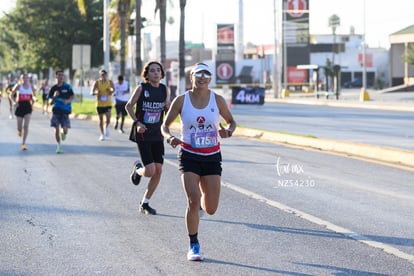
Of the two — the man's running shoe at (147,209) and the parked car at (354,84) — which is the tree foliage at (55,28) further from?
the man's running shoe at (147,209)

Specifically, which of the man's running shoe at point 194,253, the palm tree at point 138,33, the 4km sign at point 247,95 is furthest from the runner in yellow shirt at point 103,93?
the 4km sign at point 247,95

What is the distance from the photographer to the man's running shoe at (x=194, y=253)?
8.01 meters

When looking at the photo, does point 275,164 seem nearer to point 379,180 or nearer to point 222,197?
point 379,180

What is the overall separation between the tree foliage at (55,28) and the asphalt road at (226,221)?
4665 cm

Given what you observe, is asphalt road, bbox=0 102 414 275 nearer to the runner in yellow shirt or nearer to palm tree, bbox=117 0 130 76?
the runner in yellow shirt

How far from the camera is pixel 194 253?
8.05 meters

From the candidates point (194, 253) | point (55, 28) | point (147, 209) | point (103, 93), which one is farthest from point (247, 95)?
point (194, 253)

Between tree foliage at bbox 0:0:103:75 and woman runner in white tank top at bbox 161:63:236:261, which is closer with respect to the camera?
woman runner in white tank top at bbox 161:63:236:261

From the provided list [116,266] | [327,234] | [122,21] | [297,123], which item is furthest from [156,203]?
[122,21]

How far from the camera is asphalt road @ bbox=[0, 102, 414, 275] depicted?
7898 mm

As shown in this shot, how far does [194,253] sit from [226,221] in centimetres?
228

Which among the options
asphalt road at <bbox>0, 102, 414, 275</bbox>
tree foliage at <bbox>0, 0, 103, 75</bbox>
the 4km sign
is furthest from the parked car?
asphalt road at <bbox>0, 102, 414, 275</bbox>

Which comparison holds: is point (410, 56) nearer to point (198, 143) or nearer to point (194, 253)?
point (198, 143)

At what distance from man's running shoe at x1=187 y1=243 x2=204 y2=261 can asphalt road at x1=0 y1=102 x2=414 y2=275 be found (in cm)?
11
